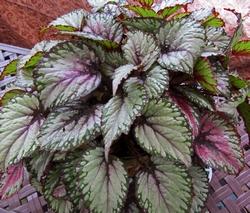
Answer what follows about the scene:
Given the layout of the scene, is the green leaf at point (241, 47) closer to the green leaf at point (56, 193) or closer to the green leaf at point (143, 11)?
the green leaf at point (143, 11)

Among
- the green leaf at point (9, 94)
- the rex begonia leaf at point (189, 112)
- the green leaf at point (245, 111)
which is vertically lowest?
the green leaf at point (245, 111)

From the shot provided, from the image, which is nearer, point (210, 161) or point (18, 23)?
point (210, 161)

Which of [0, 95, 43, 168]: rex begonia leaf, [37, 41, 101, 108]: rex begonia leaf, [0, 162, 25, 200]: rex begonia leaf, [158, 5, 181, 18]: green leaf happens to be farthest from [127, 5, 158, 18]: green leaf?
[0, 162, 25, 200]: rex begonia leaf

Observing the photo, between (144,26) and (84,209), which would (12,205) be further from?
(144,26)

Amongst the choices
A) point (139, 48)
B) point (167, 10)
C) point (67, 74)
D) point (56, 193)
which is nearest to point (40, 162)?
point (56, 193)

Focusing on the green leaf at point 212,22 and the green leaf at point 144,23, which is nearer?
the green leaf at point 144,23

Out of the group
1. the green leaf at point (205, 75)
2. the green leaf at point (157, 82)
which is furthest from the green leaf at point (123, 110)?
the green leaf at point (205, 75)

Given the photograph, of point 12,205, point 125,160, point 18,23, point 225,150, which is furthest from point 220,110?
point 18,23
